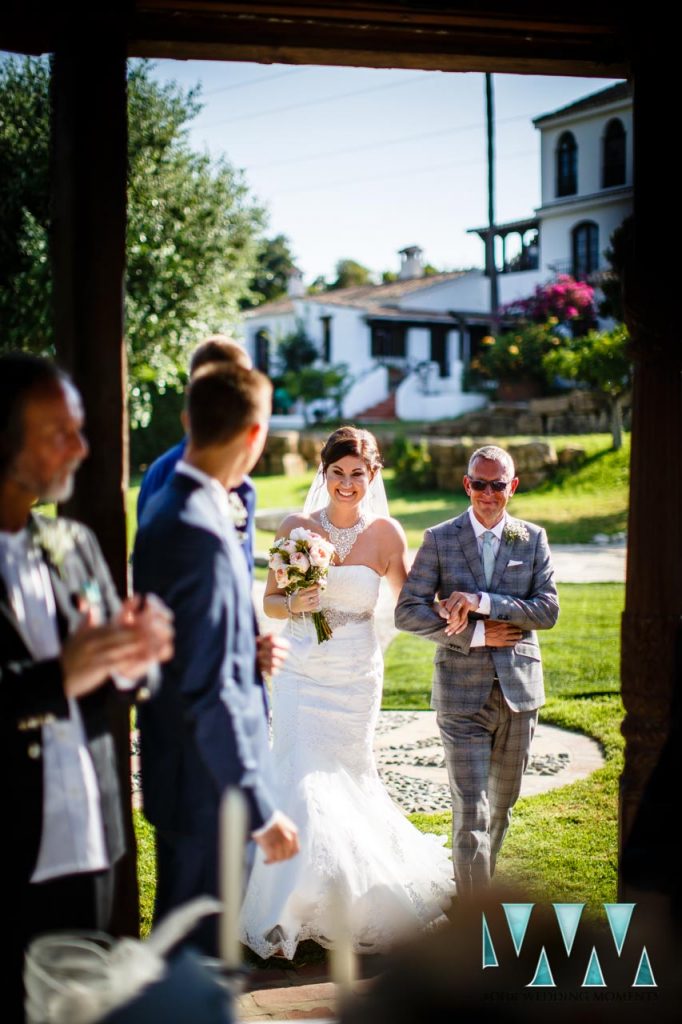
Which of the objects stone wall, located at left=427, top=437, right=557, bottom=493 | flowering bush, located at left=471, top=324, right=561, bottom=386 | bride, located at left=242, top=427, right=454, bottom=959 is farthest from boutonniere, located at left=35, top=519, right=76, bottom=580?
flowering bush, located at left=471, top=324, right=561, bottom=386

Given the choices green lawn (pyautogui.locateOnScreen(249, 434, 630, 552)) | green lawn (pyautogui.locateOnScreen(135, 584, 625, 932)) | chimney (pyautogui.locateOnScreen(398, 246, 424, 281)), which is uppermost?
chimney (pyautogui.locateOnScreen(398, 246, 424, 281))

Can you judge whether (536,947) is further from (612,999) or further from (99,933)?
(99,933)

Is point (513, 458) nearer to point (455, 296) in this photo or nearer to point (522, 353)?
point (522, 353)

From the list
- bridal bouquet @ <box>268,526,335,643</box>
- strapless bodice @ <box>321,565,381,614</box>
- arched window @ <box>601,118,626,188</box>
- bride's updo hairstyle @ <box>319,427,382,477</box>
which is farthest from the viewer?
arched window @ <box>601,118,626,188</box>

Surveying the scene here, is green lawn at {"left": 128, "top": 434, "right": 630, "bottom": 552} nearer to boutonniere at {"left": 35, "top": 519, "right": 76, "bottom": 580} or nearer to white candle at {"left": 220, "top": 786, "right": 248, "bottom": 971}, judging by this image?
boutonniere at {"left": 35, "top": 519, "right": 76, "bottom": 580}

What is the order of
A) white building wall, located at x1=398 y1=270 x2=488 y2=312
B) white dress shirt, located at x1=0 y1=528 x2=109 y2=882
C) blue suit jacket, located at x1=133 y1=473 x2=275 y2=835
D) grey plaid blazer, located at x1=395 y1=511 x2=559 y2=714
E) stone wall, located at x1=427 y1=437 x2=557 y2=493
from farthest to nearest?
1. white building wall, located at x1=398 y1=270 x2=488 y2=312
2. stone wall, located at x1=427 y1=437 x2=557 y2=493
3. grey plaid blazer, located at x1=395 y1=511 x2=559 y2=714
4. blue suit jacket, located at x1=133 y1=473 x2=275 y2=835
5. white dress shirt, located at x1=0 y1=528 x2=109 y2=882

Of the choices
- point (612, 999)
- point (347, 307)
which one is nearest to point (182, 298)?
point (612, 999)

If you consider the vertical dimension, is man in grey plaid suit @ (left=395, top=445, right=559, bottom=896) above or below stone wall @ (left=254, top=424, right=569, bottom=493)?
below

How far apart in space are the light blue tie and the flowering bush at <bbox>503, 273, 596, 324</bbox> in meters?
22.3

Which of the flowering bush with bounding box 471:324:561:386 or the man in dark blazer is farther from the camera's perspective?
the flowering bush with bounding box 471:324:561:386

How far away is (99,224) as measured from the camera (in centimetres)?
328

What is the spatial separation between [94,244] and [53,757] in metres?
1.59

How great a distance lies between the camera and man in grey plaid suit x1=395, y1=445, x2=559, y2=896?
4590 millimetres

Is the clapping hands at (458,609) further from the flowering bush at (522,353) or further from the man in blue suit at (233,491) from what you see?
the flowering bush at (522,353)
